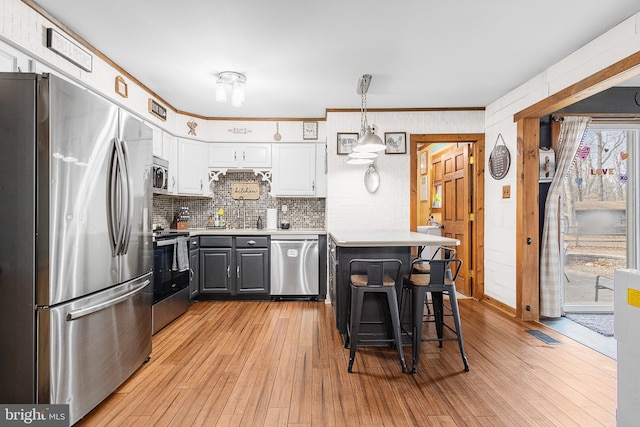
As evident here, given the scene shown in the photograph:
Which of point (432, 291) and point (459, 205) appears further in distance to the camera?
point (459, 205)

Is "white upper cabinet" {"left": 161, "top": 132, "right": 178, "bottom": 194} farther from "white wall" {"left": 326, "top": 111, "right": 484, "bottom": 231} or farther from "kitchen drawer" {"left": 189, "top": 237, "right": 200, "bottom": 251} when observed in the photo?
"white wall" {"left": 326, "top": 111, "right": 484, "bottom": 231}

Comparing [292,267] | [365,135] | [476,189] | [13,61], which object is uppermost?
[13,61]

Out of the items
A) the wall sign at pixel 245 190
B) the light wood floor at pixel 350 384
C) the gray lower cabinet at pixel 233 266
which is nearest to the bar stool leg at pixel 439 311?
the light wood floor at pixel 350 384

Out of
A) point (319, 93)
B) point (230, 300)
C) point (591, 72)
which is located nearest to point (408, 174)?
point (319, 93)

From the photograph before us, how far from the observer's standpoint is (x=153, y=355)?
279cm

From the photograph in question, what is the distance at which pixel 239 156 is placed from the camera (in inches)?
193

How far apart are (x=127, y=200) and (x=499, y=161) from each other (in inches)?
157

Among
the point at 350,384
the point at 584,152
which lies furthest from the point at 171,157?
the point at 584,152

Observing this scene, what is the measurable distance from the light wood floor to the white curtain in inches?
19.5

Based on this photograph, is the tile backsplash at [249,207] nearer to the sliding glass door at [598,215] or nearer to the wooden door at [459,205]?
the wooden door at [459,205]

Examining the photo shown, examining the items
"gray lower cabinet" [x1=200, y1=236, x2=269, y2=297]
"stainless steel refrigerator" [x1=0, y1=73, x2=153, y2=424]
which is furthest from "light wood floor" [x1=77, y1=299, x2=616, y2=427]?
"gray lower cabinet" [x1=200, y1=236, x2=269, y2=297]

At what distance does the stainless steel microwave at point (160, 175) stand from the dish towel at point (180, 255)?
636 millimetres

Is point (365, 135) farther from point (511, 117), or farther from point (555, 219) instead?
point (555, 219)

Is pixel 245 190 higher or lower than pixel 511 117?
lower
